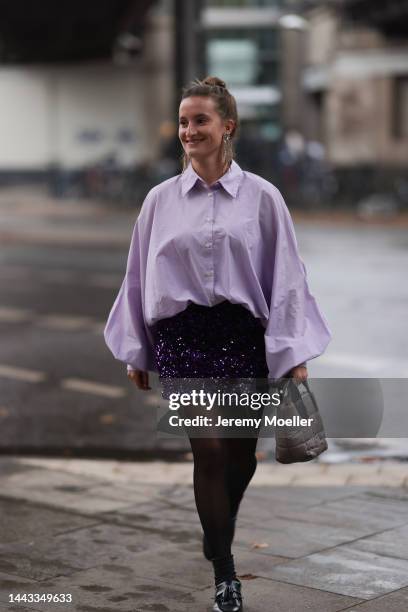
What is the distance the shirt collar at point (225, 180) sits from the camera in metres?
4.61

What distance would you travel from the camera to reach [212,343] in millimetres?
4551

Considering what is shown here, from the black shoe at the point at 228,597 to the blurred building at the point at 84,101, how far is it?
45.0 m

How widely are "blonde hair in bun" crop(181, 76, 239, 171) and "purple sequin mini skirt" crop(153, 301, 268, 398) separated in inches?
21.4

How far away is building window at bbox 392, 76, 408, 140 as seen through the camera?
38.3m

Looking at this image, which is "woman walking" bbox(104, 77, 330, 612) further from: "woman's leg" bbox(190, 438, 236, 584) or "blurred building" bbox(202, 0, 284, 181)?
"blurred building" bbox(202, 0, 284, 181)

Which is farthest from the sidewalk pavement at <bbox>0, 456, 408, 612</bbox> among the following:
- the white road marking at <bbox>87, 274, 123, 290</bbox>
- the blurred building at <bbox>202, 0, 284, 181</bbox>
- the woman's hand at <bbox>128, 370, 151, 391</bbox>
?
the blurred building at <bbox>202, 0, 284, 181</bbox>

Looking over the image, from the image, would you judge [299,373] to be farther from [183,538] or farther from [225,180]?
[183,538]

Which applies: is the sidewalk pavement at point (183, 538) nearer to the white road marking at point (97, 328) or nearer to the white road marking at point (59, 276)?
the white road marking at point (97, 328)

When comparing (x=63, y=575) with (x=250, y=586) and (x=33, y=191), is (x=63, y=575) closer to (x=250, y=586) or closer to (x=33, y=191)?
(x=250, y=586)

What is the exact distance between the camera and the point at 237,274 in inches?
179

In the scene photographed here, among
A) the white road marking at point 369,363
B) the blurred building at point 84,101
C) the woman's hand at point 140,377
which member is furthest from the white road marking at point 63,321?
the blurred building at point 84,101

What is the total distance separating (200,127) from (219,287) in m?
0.56

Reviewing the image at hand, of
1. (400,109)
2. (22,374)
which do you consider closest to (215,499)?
(22,374)

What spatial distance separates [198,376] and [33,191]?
46.6 meters
